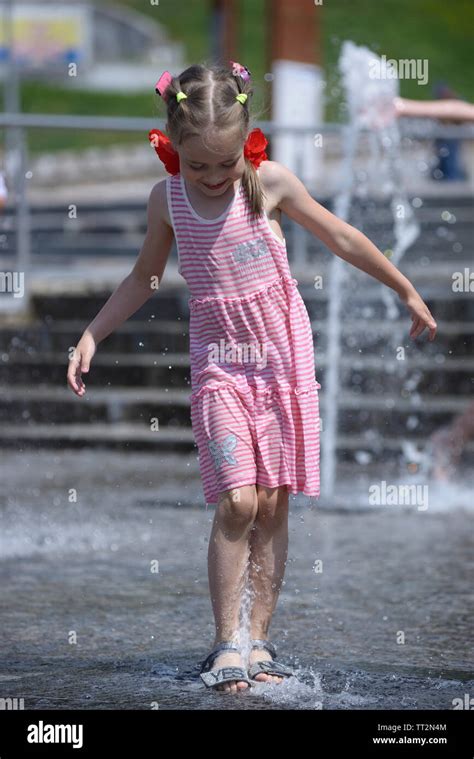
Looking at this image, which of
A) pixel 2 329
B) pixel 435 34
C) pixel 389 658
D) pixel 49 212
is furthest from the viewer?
pixel 435 34

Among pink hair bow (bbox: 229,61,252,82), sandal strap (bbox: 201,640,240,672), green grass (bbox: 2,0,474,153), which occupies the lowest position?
sandal strap (bbox: 201,640,240,672)

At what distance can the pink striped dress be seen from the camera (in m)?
3.76

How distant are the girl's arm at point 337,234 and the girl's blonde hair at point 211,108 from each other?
0.07m

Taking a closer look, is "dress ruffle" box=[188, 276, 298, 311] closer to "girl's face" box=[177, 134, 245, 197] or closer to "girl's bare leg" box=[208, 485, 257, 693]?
"girl's face" box=[177, 134, 245, 197]

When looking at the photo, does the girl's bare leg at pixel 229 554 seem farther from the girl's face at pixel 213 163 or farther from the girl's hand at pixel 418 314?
the girl's face at pixel 213 163

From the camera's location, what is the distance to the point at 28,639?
427 cm

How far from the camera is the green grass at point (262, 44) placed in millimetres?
29344

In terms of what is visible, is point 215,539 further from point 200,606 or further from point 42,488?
point 42,488

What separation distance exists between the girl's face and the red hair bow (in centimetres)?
6

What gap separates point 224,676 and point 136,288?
107cm

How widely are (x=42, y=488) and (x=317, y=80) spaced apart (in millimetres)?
8963

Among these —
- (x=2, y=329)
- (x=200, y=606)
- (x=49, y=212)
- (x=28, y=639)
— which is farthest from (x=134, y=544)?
(x=49, y=212)

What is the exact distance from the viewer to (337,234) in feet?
12.7

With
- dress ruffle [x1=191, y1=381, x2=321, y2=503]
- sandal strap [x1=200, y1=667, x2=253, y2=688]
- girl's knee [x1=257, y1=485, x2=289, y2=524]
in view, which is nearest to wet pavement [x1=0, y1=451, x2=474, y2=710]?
sandal strap [x1=200, y1=667, x2=253, y2=688]
